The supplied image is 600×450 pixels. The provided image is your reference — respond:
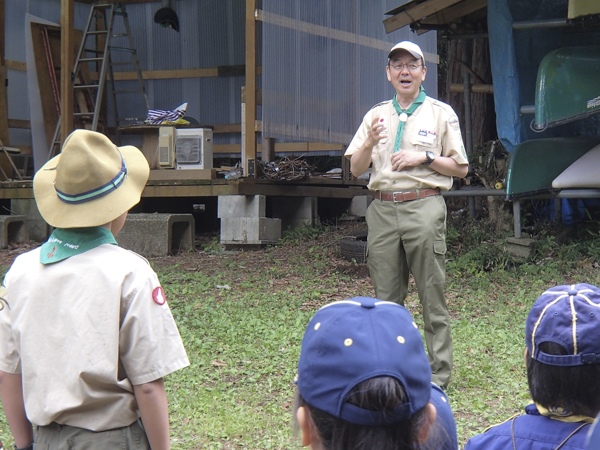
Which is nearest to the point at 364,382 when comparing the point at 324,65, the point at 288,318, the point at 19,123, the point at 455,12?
the point at 288,318

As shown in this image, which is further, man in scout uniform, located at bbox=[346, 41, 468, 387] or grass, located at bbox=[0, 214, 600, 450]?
man in scout uniform, located at bbox=[346, 41, 468, 387]

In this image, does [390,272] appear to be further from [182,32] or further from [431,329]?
[182,32]

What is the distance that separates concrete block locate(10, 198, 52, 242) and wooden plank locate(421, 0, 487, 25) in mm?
6106

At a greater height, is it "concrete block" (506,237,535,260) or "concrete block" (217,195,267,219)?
"concrete block" (217,195,267,219)

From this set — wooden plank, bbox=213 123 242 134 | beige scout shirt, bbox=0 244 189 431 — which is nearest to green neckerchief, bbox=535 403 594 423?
beige scout shirt, bbox=0 244 189 431

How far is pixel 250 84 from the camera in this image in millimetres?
9016

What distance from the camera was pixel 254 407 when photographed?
3.96 metres

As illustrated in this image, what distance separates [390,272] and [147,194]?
646 cm

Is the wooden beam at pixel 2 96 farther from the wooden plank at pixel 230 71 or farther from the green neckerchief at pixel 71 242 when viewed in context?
the green neckerchief at pixel 71 242

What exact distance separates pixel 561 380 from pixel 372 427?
0.63 metres

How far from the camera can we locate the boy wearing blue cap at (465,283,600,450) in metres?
1.64

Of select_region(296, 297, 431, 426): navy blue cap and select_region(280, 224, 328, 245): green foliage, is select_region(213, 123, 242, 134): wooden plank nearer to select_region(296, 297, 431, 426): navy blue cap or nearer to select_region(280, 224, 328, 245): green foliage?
select_region(280, 224, 328, 245): green foliage

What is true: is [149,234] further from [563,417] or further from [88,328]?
[563,417]

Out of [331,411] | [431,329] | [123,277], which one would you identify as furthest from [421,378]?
[431,329]
